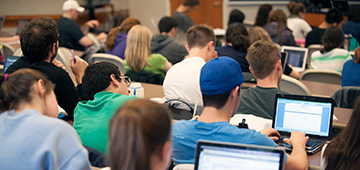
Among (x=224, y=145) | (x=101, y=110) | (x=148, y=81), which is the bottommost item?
(x=148, y=81)

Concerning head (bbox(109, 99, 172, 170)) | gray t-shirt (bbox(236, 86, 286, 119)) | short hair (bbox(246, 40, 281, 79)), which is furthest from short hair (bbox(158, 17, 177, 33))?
head (bbox(109, 99, 172, 170))

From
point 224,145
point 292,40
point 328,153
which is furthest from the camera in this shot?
point 292,40

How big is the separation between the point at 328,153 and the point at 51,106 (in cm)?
121

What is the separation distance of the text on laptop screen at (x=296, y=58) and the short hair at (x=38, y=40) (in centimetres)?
333

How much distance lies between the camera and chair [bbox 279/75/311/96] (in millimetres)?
3523

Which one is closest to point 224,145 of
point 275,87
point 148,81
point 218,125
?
point 218,125

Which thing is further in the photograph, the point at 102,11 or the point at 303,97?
the point at 102,11

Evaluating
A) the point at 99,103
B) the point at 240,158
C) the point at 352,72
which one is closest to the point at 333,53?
the point at 352,72

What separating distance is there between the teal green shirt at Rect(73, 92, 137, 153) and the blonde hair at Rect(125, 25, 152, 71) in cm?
194

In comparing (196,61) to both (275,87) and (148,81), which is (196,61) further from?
(148,81)

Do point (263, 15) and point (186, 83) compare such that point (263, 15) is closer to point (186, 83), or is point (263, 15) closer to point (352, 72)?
point (352, 72)

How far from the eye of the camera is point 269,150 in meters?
1.42

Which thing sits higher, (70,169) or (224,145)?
(224,145)

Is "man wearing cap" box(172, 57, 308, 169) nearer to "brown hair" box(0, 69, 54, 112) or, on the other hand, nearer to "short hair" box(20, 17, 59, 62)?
"brown hair" box(0, 69, 54, 112)
